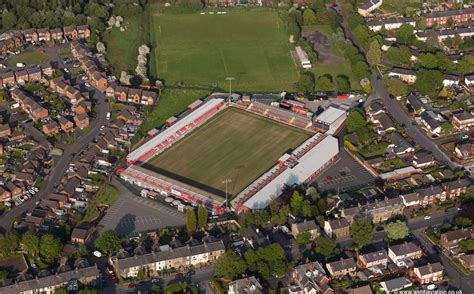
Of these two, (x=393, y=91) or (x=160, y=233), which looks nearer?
(x=160, y=233)

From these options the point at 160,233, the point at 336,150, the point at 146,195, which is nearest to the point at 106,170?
the point at 146,195

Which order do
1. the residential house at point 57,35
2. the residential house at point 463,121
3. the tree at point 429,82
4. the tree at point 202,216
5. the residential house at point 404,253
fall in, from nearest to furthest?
the residential house at point 404,253 < the tree at point 202,216 < the residential house at point 463,121 < the tree at point 429,82 < the residential house at point 57,35

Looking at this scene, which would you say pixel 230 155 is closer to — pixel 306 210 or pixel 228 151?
pixel 228 151

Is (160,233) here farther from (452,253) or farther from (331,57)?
(331,57)

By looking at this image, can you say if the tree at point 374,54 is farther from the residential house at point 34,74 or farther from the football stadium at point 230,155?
the residential house at point 34,74

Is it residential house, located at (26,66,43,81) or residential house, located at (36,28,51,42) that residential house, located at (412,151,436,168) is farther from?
residential house, located at (36,28,51,42)

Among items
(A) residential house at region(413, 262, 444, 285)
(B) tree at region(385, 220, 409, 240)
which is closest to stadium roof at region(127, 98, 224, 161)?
(B) tree at region(385, 220, 409, 240)

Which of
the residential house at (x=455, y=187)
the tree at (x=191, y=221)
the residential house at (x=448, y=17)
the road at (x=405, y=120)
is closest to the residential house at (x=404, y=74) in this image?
the road at (x=405, y=120)
